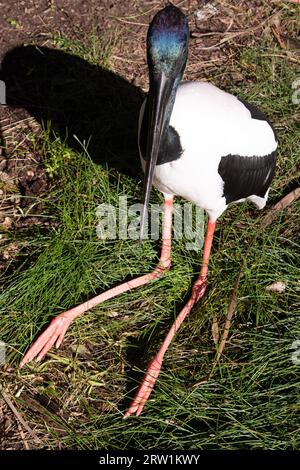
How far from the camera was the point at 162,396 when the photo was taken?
3.62 m

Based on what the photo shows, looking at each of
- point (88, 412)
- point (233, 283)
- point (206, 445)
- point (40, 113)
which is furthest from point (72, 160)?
point (206, 445)

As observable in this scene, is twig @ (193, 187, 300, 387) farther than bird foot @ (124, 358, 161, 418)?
Yes

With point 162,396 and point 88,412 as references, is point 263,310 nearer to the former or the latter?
point 162,396

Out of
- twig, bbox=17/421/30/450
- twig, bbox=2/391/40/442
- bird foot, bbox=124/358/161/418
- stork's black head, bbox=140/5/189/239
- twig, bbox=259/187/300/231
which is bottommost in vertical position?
twig, bbox=17/421/30/450

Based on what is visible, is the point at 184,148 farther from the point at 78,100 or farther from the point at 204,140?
the point at 78,100

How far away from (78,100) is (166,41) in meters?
1.53

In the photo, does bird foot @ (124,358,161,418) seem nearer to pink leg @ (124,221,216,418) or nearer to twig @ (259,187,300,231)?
pink leg @ (124,221,216,418)

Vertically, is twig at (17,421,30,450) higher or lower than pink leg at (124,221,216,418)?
lower

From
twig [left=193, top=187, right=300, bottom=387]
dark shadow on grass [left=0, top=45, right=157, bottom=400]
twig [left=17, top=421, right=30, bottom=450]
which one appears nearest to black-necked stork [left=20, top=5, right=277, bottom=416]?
twig [left=193, top=187, right=300, bottom=387]

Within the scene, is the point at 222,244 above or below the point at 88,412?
above

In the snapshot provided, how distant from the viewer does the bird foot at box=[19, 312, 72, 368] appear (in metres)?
3.77

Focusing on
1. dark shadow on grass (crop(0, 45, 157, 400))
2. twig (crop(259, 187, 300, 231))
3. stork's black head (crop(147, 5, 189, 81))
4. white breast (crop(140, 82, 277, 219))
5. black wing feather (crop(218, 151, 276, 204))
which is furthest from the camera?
dark shadow on grass (crop(0, 45, 157, 400))

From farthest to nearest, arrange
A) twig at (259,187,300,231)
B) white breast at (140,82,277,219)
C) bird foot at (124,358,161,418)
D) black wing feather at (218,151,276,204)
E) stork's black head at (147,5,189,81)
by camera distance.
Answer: twig at (259,187,300,231), black wing feather at (218,151,276,204), white breast at (140,82,277,219), bird foot at (124,358,161,418), stork's black head at (147,5,189,81)
